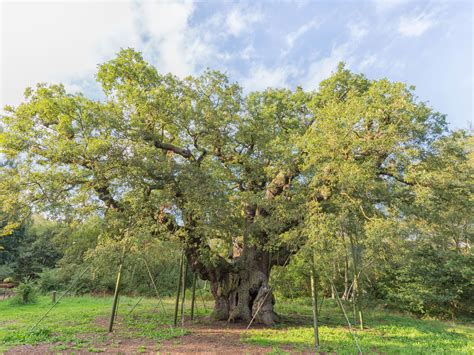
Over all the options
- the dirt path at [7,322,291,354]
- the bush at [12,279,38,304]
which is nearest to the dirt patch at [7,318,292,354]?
the dirt path at [7,322,291,354]

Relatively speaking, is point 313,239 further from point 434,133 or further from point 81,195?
point 81,195

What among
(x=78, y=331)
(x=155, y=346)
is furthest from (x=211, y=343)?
(x=78, y=331)

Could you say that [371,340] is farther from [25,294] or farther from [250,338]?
[25,294]

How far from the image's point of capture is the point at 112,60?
10469 mm

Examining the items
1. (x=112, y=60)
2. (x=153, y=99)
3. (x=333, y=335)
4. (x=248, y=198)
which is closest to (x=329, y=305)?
(x=333, y=335)

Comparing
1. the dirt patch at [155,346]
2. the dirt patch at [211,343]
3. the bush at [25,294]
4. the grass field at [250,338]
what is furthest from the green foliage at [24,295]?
the dirt patch at [211,343]

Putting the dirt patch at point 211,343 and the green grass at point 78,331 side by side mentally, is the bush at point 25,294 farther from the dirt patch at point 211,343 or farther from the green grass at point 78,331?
the dirt patch at point 211,343

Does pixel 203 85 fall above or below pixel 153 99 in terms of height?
above

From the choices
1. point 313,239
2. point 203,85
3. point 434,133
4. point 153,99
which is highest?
point 203,85

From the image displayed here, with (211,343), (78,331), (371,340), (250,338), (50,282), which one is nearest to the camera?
(211,343)

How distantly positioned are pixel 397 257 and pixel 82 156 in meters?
11.5

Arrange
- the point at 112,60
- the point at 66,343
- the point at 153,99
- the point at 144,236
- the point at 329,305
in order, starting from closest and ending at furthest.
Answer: the point at 66,343, the point at 144,236, the point at 153,99, the point at 112,60, the point at 329,305

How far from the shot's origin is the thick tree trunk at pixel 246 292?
10.5m

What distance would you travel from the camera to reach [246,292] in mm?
10938
